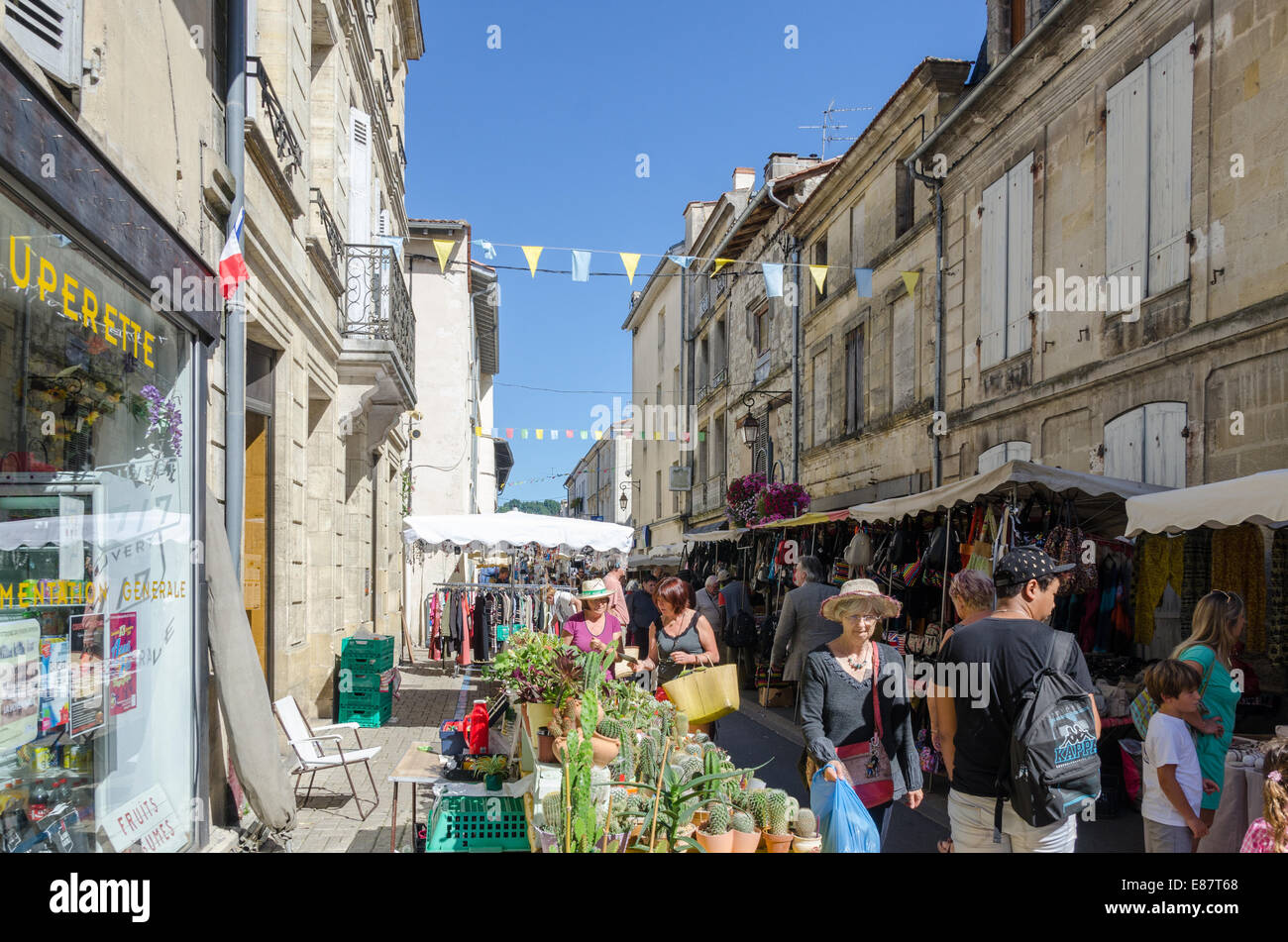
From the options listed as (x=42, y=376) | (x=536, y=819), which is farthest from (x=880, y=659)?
(x=42, y=376)

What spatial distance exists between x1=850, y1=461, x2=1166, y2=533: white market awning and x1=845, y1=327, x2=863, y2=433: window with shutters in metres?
8.71

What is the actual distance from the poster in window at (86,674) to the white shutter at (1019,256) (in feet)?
34.0

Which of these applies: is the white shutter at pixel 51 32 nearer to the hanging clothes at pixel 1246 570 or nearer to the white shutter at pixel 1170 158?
the hanging clothes at pixel 1246 570

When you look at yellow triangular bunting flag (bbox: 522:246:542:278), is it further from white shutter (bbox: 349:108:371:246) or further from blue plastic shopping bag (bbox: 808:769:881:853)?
blue plastic shopping bag (bbox: 808:769:881:853)

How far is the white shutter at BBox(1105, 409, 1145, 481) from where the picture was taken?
360 inches

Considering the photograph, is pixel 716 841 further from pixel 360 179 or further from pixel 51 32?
pixel 360 179

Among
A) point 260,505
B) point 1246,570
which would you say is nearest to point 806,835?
point 1246,570

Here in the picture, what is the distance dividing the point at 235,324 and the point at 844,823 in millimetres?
5051

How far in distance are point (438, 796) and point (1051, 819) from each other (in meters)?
2.45

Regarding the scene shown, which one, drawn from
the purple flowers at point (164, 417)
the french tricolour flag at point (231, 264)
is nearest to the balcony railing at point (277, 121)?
the french tricolour flag at point (231, 264)

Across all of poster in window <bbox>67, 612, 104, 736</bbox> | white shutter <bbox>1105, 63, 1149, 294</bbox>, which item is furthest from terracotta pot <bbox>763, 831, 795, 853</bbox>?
white shutter <bbox>1105, 63, 1149, 294</bbox>

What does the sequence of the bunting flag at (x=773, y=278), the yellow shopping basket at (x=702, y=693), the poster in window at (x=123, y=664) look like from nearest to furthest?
the poster in window at (x=123, y=664) < the yellow shopping basket at (x=702, y=693) < the bunting flag at (x=773, y=278)

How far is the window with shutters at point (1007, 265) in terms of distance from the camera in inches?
449
